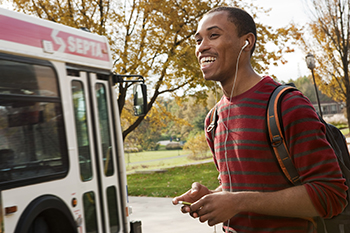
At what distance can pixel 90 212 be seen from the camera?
486 cm

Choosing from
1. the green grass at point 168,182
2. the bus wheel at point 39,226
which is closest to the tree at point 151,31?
the green grass at point 168,182

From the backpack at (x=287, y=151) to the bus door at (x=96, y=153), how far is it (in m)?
3.54

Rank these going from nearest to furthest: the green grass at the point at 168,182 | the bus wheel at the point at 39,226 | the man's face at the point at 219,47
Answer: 1. the man's face at the point at 219,47
2. the bus wheel at the point at 39,226
3. the green grass at the point at 168,182

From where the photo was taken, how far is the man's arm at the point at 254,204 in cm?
137

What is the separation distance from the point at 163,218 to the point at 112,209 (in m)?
3.82

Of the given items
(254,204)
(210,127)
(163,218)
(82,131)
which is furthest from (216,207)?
(163,218)

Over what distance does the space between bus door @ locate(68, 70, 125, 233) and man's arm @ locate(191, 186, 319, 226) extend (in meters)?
3.57

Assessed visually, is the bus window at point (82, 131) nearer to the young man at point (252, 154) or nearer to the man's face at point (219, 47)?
the young man at point (252, 154)

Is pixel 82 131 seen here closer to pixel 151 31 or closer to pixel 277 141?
pixel 277 141

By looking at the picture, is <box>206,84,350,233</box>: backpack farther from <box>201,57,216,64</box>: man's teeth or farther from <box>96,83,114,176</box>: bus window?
<box>96,83,114,176</box>: bus window

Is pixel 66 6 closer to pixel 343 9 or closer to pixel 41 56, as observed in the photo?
pixel 41 56

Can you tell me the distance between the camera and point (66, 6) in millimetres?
13734

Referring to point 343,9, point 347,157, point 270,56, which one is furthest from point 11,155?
point 343,9

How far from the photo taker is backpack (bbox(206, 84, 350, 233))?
147 cm
